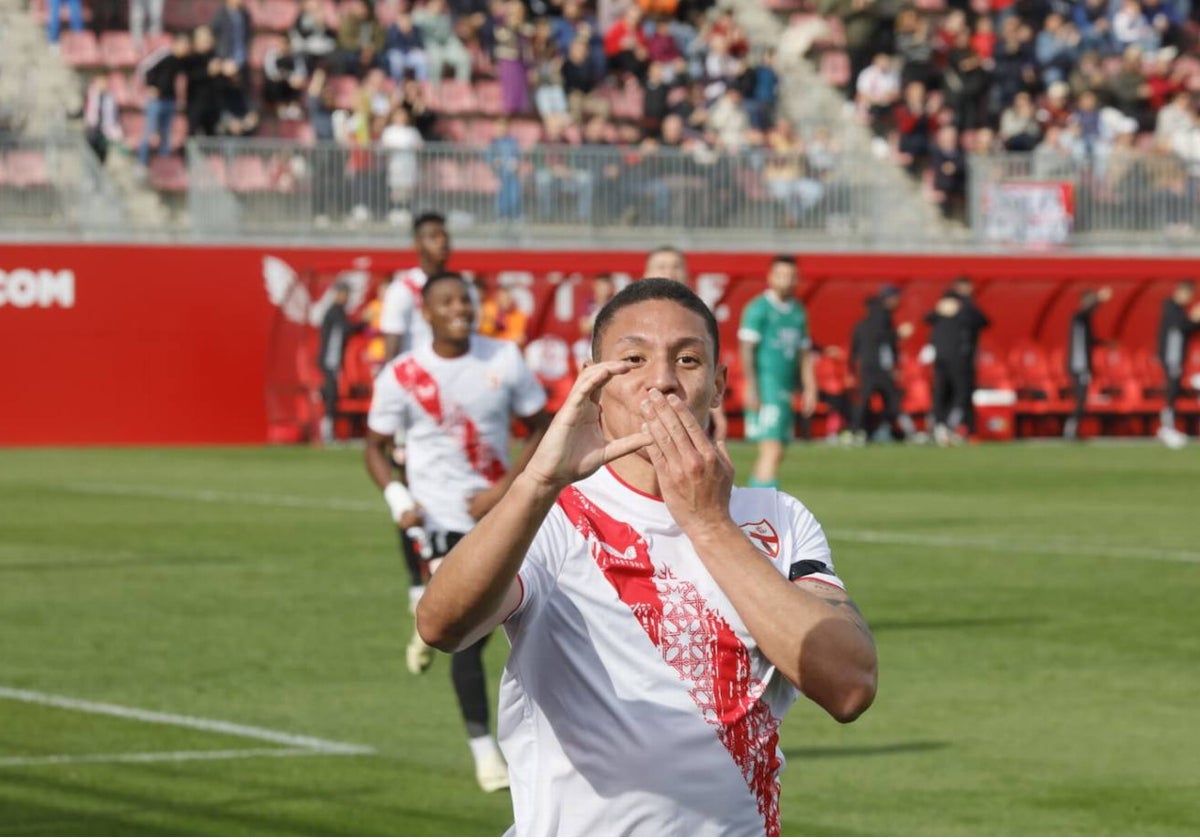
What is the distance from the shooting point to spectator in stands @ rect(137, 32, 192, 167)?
111 feet

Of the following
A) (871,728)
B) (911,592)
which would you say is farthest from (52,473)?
(871,728)

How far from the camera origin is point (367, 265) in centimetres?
3247

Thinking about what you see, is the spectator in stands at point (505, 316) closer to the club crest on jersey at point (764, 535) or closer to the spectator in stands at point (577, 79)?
the spectator in stands at point (577, 79)

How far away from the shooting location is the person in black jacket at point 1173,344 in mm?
34375

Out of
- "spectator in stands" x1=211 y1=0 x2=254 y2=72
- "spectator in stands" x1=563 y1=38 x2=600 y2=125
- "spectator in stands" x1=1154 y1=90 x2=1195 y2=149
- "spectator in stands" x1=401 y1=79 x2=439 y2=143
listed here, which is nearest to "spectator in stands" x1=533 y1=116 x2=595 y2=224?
"spectator in stands" x1=401 y1=79 x2=439 y2=143

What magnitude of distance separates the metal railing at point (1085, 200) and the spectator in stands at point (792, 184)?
2814mm

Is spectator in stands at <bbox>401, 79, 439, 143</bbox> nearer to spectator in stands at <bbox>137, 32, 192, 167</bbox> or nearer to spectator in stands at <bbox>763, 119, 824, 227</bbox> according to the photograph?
spectator in stands at <bbox>137, 32, 192, 167</bbox>

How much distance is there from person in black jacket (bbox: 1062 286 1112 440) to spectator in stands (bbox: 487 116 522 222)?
8525 mm

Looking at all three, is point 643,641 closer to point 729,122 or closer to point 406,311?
point 406,311

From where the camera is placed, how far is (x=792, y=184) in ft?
113

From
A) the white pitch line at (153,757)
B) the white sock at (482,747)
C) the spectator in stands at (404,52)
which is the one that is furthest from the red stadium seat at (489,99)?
the white sock at (482,747)

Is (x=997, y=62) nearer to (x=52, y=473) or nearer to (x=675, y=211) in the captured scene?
(x=675, y=211)

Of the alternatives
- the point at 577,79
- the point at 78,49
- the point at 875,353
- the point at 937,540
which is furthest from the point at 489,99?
the point at 937,540

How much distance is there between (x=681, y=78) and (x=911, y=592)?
23846 millimetres
